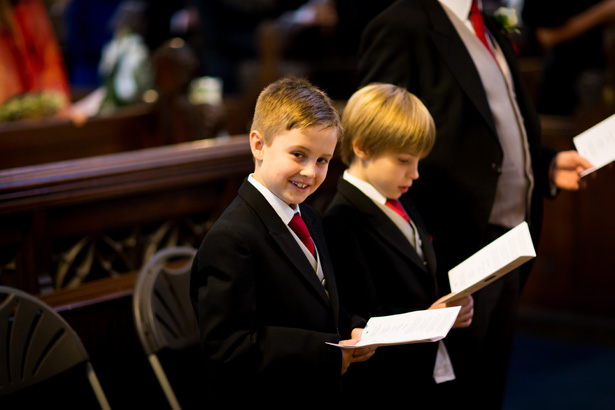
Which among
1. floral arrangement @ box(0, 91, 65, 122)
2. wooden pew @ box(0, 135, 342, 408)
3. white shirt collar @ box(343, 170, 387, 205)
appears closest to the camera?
white shirt collar @ box(343, 170, 387, 205)

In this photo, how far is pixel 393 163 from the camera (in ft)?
6.57

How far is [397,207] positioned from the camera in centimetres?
212

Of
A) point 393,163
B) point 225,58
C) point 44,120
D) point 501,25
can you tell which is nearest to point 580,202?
point 501,25

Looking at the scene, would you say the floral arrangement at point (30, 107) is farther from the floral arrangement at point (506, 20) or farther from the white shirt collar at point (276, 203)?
the white shirt collar at point (276, 203)

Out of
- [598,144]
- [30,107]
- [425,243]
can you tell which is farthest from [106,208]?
[30,107]

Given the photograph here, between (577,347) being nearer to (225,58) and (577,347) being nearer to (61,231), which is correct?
(61,231)

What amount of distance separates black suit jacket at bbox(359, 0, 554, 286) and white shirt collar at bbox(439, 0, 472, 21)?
4cm

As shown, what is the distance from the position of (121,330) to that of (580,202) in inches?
109

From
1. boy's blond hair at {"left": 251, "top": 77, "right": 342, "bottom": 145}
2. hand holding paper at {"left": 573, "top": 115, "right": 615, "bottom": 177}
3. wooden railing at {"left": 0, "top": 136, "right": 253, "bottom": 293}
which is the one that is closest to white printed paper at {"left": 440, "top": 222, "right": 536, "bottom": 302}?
boy's blond hair at {"left": 251, "top": 77, "right": 342, "bottom": 145}

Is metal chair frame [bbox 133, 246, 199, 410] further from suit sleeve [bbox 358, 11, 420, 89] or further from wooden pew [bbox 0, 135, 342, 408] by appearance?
suit sleeve [bbox 358, 11, 420, 89]

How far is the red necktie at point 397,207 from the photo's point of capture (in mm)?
2096

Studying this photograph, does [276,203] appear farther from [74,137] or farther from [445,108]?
[74,137]

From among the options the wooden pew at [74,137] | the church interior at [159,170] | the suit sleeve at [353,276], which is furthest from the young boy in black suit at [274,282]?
the wooden pew at [74,137]

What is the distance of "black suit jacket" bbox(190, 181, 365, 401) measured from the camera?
5.35ft
